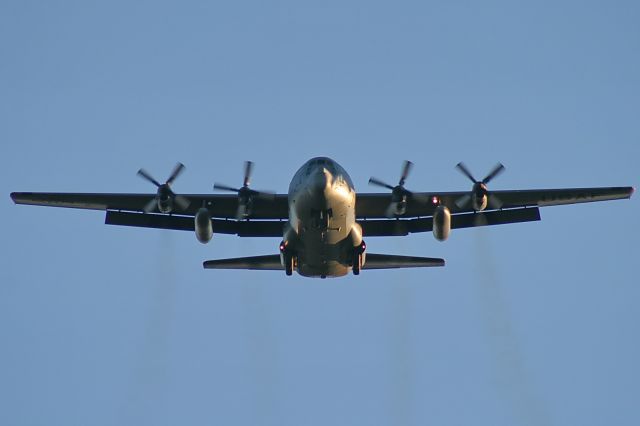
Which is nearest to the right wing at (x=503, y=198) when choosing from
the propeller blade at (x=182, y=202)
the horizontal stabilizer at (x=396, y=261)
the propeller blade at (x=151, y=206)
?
the horizontal stabilizer at (x=396, y=261)

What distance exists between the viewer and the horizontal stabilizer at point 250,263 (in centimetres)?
2652

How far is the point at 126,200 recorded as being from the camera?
2811 cm

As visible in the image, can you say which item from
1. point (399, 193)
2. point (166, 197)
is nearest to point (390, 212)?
point (399, 193)

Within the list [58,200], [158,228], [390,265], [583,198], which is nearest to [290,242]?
[390,265]

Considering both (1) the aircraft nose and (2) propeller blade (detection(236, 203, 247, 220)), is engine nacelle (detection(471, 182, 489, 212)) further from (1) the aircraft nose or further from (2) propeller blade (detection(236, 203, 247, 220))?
(2) propeller blade (detection(236, 203, 247, 220))

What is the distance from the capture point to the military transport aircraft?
25.5 m

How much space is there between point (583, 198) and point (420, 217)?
4889mm

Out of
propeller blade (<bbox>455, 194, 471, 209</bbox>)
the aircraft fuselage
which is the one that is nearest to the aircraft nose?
the aircraft fuselage

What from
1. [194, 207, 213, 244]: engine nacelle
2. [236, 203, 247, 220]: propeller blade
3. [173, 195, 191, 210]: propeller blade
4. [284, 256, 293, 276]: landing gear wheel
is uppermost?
[173, 195, 191, 210]: propeller blade

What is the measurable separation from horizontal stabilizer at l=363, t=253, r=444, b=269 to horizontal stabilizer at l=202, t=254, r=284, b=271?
8.32ft

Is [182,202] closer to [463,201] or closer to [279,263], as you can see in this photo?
[279,263]

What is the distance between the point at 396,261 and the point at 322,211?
3.21 m

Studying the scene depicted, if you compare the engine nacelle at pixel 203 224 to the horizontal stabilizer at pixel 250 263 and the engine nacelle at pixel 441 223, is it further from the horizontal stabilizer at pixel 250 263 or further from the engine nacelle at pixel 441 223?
the engine nacelle at pixel 441 223

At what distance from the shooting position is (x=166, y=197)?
88.9 ft
